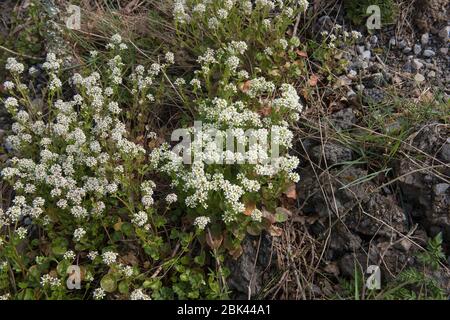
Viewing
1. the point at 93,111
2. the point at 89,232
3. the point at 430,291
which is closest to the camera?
the point at 430,291

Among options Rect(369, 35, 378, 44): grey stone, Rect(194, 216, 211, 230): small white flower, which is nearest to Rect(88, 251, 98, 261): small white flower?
Rect(194, 216, 211, 230): small white flower

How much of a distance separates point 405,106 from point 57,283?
10.2 ft

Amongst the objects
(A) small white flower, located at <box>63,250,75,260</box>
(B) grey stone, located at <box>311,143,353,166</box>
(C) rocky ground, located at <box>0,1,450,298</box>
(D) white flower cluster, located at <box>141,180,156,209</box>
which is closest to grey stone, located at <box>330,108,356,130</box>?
(C) rocky ground, located at <box>0,1,450,298</box>

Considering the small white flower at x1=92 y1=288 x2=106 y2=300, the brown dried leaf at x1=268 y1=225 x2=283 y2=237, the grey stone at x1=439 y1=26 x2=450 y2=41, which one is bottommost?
the small white flower at x1=92 y1=288 x2=106 y2=300

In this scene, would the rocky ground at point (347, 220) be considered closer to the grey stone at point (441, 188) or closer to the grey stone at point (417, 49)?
the grey stone at point (441, 188)

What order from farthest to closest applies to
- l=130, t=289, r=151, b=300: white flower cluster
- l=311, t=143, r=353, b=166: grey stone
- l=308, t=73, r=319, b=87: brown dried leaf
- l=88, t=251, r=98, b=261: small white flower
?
l=308, t=73, r=319, b=87: brown dried leaf, l=311, t=143, r=353, b=166: grey stone, l=88, t=251, r=98, b=261: small white flower, l=130, t=289, r=151, b=300: white flower cluster

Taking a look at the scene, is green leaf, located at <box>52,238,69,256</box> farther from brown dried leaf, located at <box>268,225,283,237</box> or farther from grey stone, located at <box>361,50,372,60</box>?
grey stone, located at <box>361,50,372,60</box>

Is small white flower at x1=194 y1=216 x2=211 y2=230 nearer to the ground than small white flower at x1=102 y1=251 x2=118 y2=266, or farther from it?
farther from it

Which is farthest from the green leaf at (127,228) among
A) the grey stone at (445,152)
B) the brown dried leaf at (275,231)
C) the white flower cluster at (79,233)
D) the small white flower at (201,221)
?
the grey stone at (445,152)

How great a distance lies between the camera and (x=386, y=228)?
372cm

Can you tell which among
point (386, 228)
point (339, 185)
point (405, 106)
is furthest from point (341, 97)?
point (386, 228)

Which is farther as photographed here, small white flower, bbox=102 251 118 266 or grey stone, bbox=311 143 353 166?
grey stone, bbox=311 143 353 166

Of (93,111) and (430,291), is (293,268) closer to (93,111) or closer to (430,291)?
(430,291)

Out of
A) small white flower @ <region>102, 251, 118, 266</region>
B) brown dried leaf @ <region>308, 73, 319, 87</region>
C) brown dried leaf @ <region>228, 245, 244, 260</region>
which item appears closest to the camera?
small white flower @ <region>102, 251, 118, 266</region>
